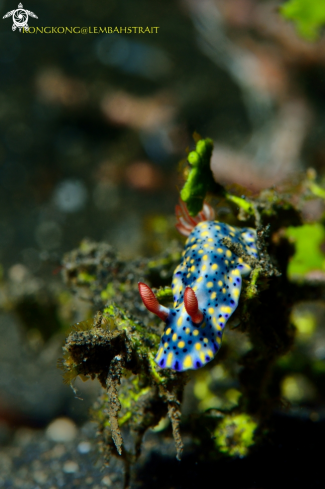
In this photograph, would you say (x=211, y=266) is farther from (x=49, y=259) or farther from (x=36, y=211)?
(x=36, y=211)

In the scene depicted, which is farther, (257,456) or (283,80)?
(283,80)

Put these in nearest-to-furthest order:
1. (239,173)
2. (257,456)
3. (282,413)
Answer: (257,456)
(282,413)
(239,173)

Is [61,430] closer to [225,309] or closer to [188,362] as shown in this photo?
[188,362]

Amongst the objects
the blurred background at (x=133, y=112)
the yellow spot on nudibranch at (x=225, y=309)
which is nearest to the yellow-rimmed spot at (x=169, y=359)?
the yellow spot on nudibranch at (x=225, y=309)

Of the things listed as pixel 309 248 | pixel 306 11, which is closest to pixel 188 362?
pixel 309 248

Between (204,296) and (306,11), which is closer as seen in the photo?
(204,296)

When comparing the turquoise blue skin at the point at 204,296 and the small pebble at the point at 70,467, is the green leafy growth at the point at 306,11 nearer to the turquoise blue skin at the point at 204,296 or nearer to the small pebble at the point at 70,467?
the turquoise blue skin at the point at 204,296

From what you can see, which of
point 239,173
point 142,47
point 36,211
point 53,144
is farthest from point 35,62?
point 239,173
